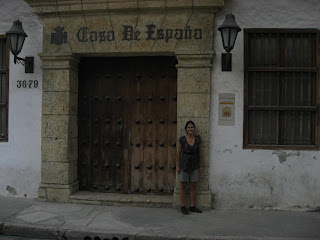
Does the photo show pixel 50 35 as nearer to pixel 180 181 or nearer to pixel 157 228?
pixel 180 181

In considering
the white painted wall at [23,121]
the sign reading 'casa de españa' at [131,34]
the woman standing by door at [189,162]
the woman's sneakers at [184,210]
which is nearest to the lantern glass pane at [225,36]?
the sign reading 'casa de españa' at [131,34]

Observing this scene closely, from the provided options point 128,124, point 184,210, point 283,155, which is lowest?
point 184,210

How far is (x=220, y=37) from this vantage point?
557 cm

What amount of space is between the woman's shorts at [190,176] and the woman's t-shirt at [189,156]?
0.05 meters

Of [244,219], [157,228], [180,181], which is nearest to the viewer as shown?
[157,228]

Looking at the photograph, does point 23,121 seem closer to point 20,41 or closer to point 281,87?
point 20,41

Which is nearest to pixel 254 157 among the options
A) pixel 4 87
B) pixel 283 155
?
pixel 283 155

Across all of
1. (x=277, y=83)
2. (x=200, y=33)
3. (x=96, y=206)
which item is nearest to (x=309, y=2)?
(x=277, y=83)

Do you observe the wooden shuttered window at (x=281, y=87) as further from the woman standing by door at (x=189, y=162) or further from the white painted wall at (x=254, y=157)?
the woman standing by door at (x=189, y=162)

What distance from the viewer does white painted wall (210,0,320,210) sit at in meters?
5.47

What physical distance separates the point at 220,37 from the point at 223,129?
1480mm

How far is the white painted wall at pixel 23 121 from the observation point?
19.6ft

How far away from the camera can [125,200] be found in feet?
18.7

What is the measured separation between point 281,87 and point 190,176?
2054 mm
